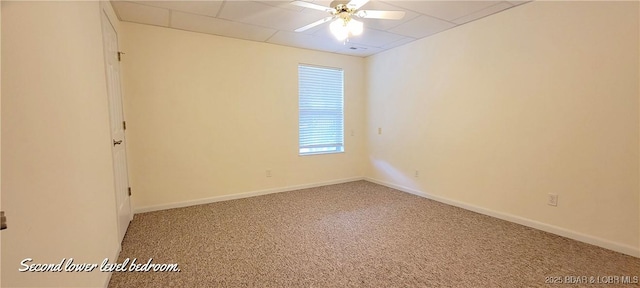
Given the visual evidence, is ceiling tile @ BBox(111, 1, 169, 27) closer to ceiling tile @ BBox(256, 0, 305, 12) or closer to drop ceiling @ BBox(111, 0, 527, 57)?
drop ceiling @ BBox(111, 0, 527, 57)

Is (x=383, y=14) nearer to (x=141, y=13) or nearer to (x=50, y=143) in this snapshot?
(x=50, y=143)

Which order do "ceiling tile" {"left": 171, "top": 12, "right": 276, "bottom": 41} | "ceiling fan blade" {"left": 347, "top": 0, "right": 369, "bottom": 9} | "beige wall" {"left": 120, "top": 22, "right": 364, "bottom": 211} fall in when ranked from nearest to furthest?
"ceiling fan blade" {"left": 347, "top": 0, "right": 369, "bottom": 9}, "ceiling tile" {"left": 171, "top": 12, "right": 276, "bottom": 41}, "beige wall" {"left": 120, "top": 22, "right": 364, "bottom": 211}

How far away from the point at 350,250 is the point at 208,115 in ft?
8.52

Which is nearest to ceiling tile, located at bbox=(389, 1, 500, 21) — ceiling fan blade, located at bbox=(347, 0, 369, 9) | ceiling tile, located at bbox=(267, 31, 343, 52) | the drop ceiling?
the drop ceiling

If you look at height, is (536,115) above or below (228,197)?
above

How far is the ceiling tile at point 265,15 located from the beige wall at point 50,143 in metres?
1.28

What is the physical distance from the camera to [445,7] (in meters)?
2.86

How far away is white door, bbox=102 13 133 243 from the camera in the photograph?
8.09 ft

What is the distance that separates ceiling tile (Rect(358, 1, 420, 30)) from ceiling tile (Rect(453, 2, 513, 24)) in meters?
0.62

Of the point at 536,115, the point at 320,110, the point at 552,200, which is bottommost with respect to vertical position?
the point at 552,200

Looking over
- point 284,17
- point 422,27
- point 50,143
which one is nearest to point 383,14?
point 284,17

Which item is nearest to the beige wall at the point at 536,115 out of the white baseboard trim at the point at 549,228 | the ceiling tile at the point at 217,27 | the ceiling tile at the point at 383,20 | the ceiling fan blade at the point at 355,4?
the white baseboard trim at the point at 549,228

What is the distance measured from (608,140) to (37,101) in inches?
153

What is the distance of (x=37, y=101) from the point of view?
1163mm
